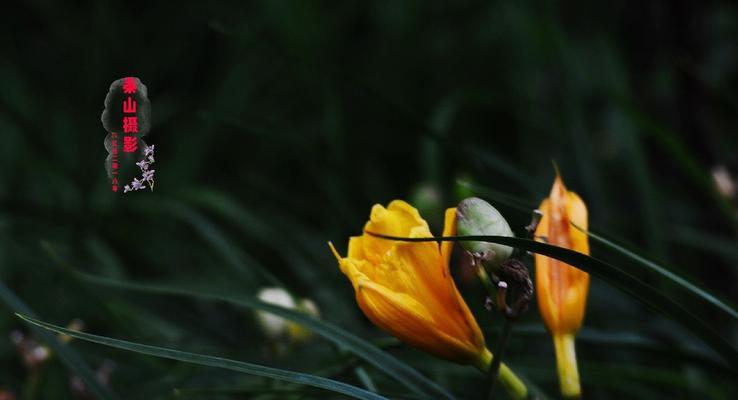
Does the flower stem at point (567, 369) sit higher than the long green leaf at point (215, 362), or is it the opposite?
the flower stem at point (567, 369)

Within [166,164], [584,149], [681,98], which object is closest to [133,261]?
[166,164]

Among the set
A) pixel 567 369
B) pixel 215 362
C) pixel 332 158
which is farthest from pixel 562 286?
pixel 332 158

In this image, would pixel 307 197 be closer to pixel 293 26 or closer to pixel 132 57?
pixel 293 26

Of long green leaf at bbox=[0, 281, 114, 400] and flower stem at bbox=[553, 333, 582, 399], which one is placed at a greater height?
long green leaf at bbox=[0, 281, 114, 400]

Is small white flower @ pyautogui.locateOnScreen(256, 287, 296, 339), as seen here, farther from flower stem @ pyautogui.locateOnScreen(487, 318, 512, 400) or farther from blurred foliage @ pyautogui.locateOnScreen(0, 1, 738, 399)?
flower stem @ pyautogui.locateOnScreen(487, 318, 512, 400)

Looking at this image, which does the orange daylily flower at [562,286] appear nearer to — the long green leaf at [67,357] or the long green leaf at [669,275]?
the long green leaf at [669,275]

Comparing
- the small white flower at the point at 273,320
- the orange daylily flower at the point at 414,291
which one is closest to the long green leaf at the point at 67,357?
the orange daylily flower at the point at 414,291

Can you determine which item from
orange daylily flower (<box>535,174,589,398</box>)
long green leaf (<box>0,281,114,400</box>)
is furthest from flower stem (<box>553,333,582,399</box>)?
long green leaf (<box>0,281,114,400</box>)
